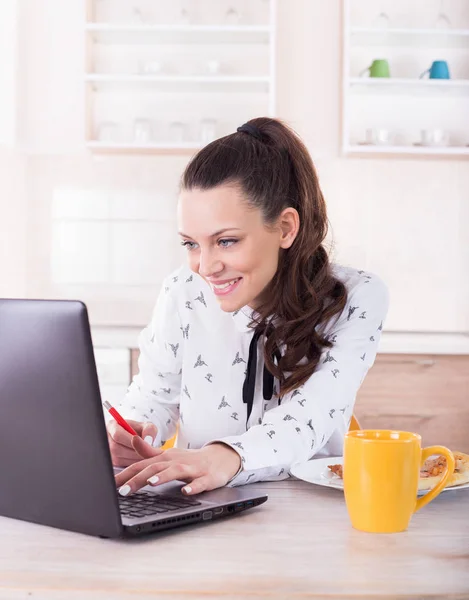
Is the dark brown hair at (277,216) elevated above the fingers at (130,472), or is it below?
above

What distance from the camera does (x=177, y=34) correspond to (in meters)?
3.58

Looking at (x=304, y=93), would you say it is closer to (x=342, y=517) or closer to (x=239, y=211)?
(x=239, y=211)

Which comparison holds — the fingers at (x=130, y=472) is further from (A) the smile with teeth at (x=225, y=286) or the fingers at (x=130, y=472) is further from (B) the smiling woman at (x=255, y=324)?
(A) the smile with teeth at (x=225, y=286)

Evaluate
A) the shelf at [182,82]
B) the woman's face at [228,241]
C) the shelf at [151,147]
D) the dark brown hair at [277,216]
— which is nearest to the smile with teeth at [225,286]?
the woman's face at [228,241]

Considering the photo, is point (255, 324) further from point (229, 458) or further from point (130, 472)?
point (130, 472)

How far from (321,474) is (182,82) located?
102 inches

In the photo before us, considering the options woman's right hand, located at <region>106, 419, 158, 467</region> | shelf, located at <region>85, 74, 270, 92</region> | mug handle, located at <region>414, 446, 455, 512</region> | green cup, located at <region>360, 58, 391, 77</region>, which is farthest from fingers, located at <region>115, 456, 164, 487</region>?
green cup, located at <region>360, 58, 391, 77</region>

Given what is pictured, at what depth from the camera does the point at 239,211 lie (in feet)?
5.00

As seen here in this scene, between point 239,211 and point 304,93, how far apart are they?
2349 millimetres

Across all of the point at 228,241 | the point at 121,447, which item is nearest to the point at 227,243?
the point at 228,241

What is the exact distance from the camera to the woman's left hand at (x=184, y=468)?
110 cm

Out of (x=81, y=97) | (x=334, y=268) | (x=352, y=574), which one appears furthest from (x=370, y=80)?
(x=352, y=574)

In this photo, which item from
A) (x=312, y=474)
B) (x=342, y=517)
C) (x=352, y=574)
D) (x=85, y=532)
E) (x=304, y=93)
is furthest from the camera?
(x=304, y=93)

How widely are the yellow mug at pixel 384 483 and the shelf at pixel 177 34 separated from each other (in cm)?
282
